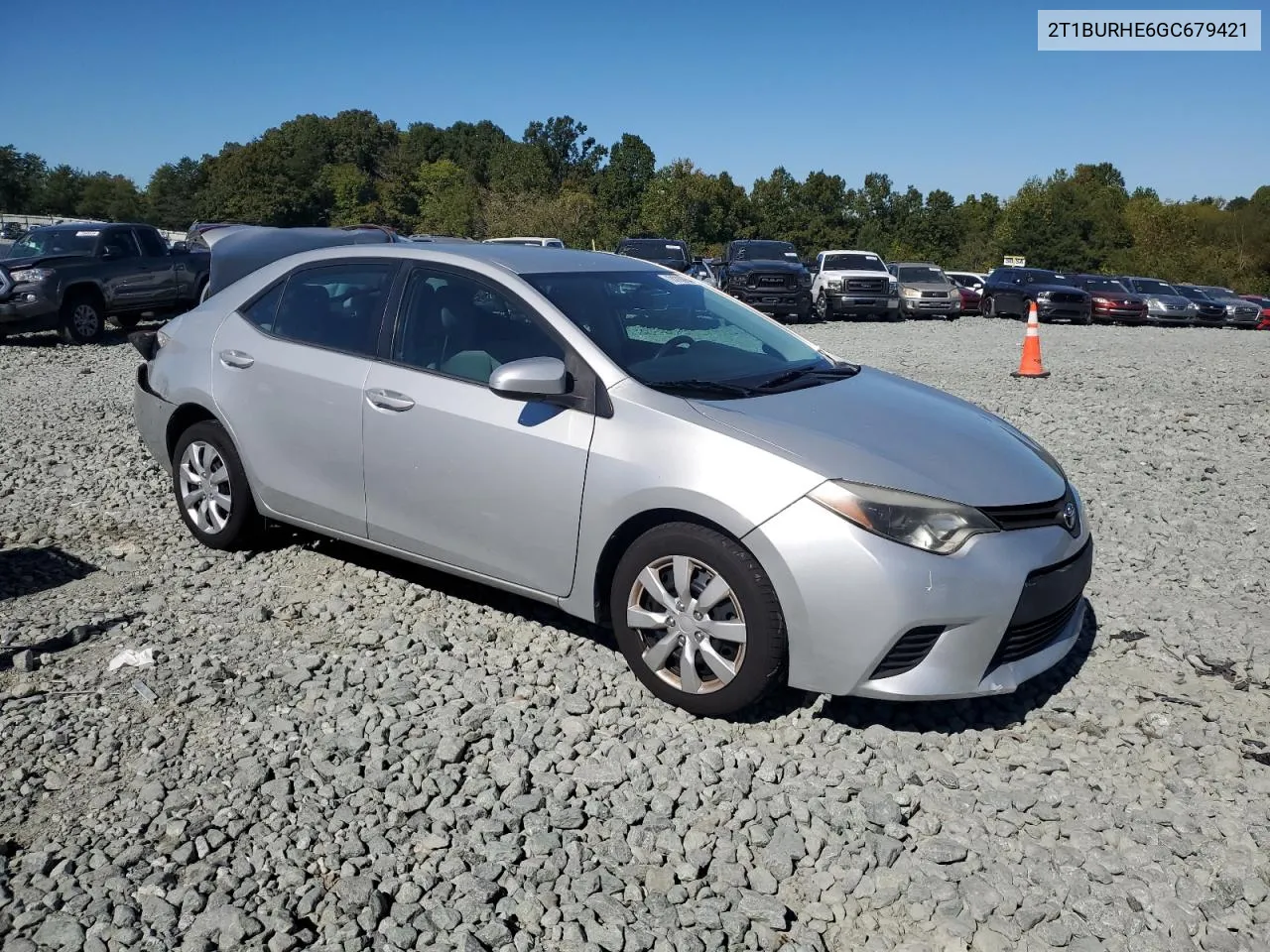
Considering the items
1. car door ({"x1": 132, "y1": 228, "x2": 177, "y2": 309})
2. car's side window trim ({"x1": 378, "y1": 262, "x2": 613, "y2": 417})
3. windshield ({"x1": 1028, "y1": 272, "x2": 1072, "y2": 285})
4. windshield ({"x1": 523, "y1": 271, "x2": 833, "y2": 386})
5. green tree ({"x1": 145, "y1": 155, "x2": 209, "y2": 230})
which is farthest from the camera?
green tree ({"x1": 145, "y1": 155, "x2": 209, "y2": 230})

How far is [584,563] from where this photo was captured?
425cm

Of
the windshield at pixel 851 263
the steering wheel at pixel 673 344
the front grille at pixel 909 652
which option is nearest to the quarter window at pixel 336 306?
the steering wheel at pixel 673 344

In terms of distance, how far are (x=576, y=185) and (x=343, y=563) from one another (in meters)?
100

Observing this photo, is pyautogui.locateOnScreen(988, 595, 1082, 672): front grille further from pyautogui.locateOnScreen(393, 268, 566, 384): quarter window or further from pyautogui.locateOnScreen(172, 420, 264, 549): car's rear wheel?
pyautogui.locateOnScreen(172, 420, 264, 549): car's rear wheel

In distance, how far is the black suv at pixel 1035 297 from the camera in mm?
29812

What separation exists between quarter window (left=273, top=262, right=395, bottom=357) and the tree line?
5026 cm

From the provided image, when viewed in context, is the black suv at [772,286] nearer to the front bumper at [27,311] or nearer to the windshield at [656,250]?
the windshield at [656,250]

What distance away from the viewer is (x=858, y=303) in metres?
26.9

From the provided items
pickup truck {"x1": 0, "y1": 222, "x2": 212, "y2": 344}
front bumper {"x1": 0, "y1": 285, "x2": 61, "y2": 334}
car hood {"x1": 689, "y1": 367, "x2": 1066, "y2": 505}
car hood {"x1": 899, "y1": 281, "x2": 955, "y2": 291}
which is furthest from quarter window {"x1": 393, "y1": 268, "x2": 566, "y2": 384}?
car hood {"x1": 899, "y1": 281, "x2": 955, "y2": 291}

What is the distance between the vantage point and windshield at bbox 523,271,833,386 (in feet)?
14.8

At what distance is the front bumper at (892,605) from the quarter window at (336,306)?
224 centimetres

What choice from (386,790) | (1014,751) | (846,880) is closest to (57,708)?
(386,790)

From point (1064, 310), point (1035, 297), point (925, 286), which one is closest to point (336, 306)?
point (925, 286)

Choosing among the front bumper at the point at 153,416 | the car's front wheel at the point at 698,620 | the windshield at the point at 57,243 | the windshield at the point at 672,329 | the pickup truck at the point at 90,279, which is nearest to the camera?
the car's front wheel at the point at 698,620
